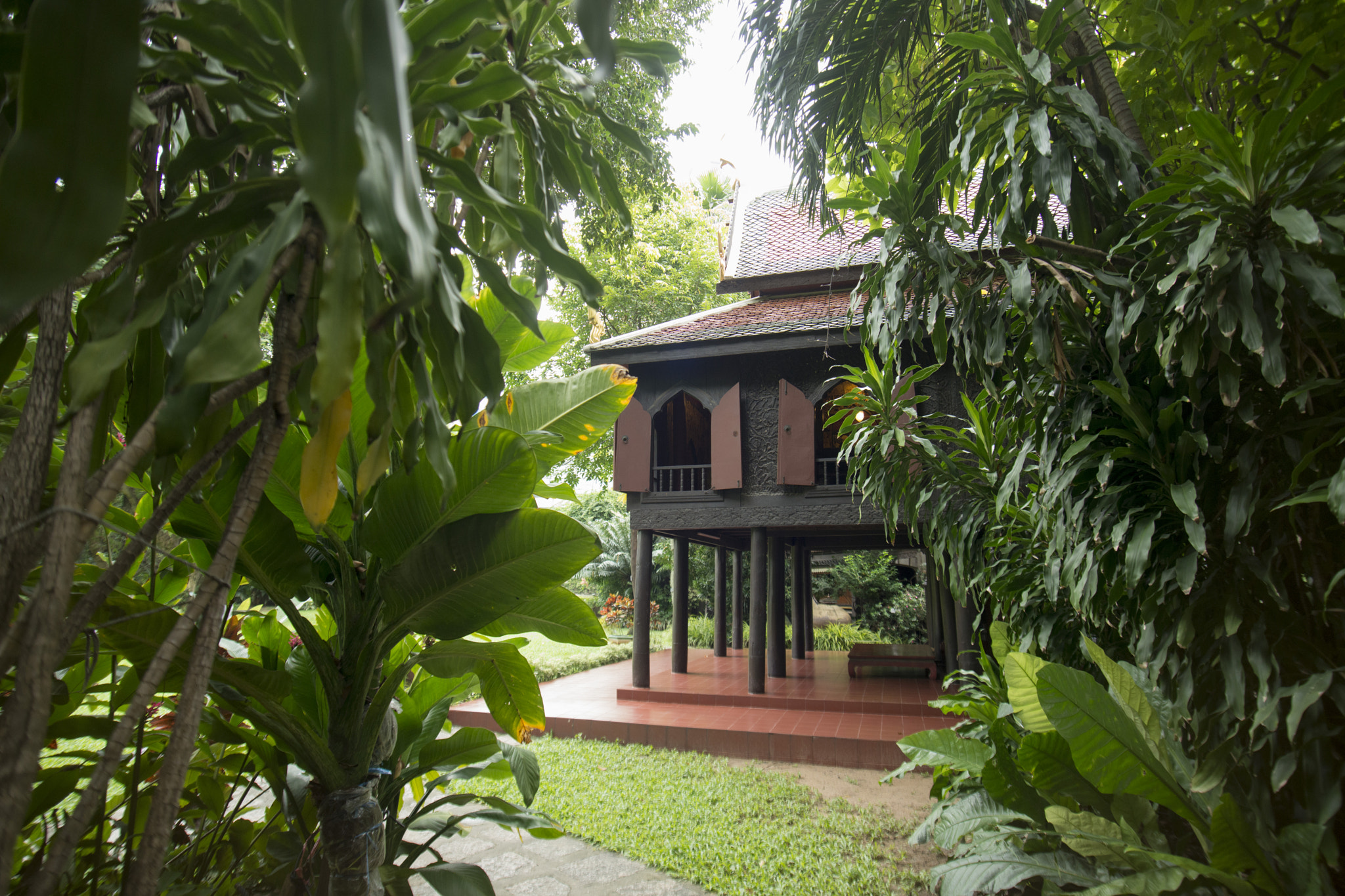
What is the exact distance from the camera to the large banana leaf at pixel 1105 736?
6.11ft

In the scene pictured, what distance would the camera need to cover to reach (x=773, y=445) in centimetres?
750

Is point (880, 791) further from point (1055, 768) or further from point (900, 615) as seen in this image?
point (900, 615)

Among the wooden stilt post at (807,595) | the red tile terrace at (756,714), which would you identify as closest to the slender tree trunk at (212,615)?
the red tile terrace at (756,714)

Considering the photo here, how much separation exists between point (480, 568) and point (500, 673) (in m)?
0.58

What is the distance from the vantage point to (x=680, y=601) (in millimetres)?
8977

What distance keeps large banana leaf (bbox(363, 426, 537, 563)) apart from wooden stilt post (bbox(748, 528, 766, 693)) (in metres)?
5.79

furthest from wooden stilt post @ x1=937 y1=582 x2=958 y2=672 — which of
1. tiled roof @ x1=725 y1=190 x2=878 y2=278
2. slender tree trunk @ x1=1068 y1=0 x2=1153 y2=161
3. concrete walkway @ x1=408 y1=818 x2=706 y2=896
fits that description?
slender tree trunk @ x1=1068 y1=0 x2=1153 y2=161

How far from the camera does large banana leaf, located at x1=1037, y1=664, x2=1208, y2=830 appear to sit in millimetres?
1862

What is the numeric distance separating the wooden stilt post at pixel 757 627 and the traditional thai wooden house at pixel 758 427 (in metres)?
0.02

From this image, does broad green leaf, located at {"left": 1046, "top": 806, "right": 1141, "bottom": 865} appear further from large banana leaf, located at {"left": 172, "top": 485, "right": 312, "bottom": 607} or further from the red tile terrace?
the red tile terrace

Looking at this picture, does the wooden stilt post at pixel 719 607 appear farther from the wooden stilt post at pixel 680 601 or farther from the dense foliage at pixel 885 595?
the dense foliage at pixel 885 595

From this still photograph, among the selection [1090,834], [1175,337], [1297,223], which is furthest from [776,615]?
[1297,223]

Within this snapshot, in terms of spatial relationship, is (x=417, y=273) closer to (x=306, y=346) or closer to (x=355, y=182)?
(x=355, y=182)

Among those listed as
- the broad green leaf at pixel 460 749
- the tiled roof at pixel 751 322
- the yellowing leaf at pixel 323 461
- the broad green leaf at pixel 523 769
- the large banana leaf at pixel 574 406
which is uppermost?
the tiled roof at pixel 751 322
